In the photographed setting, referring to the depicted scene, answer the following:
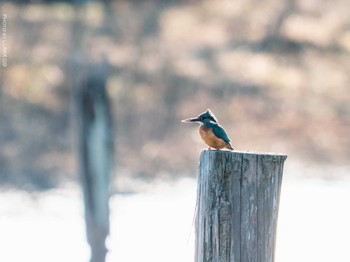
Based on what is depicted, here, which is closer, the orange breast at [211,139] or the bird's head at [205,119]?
the orange breast at [211,139]

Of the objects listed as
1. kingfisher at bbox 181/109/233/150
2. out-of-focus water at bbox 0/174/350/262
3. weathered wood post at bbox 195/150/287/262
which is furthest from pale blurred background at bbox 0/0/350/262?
weathered wood post at bbox 195/150/287/262

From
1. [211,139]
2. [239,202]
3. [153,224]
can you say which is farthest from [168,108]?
[239,202]

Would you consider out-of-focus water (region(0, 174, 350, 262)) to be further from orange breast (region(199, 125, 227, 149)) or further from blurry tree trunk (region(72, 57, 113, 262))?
orange breast (region(199, 125, 227, 149))

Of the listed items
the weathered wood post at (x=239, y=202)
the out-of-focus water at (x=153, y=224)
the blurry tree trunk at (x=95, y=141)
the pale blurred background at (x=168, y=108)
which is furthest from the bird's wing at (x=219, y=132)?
the pale blurred background at (x=168, y=108)

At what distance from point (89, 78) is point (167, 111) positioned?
6.85m

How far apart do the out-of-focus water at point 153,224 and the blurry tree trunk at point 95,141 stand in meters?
1.66

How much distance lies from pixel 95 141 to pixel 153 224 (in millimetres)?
3858

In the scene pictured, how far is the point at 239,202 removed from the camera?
392 centimetres

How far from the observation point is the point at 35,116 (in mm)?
14047

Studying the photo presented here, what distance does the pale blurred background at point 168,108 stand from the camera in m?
11.3

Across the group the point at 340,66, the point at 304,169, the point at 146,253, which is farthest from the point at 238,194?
the point at 340,66

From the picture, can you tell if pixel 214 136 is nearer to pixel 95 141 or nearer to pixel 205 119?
pixel 205 119

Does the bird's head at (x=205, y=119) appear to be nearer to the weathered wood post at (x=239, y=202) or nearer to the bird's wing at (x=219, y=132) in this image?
the bird's wing at (x=219, y=132)

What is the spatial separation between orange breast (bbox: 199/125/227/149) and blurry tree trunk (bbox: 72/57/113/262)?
238 cm
